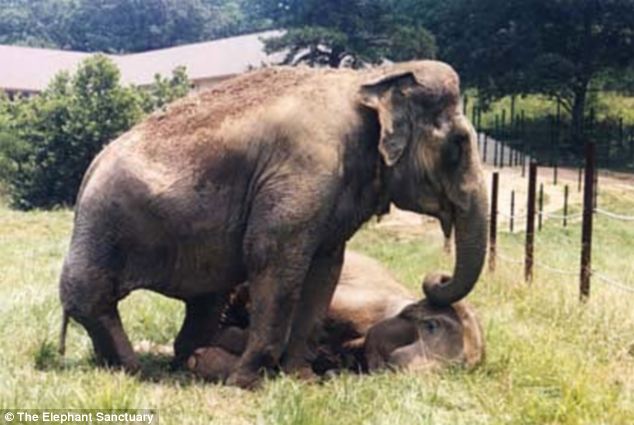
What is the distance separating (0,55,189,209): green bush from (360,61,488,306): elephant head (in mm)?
18872

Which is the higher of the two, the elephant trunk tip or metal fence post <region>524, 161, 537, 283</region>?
the elephant trunk tip

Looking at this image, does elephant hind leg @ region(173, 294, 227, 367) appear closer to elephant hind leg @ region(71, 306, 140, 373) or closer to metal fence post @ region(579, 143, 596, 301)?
elephant hind leg @ region(71, 306, 140, 373)

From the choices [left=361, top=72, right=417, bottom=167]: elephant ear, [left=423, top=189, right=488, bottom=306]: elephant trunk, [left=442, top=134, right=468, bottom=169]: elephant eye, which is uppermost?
[left=361, top=72, right=417, bottom=167]: elephant ear

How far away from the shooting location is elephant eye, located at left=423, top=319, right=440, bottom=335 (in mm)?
5109

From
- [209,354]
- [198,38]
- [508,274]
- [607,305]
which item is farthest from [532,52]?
[198,38]

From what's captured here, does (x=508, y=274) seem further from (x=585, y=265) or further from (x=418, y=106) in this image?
(x=418, y=106)

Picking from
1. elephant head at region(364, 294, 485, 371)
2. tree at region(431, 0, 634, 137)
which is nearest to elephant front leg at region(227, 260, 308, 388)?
elephant head at region(364, 294, 485, 371)

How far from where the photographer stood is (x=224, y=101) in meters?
5.33

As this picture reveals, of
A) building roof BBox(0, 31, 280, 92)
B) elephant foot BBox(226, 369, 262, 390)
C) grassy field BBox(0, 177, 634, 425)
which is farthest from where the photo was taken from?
building roof BBox(0, 31, 280, 92)

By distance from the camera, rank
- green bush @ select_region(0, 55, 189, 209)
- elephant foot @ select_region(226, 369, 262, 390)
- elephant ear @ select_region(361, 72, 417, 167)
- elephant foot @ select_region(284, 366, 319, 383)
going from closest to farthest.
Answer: elephant foot @ select_region(226, 369, 262, 390)
elephant ear @ select_region(361, 72, 417, 167)
elephant foot @ select_region(284, 366, 319, 383)
green bush @ select_region(0, 55, 189, 209)

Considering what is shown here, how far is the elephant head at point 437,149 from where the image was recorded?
5.05 metres

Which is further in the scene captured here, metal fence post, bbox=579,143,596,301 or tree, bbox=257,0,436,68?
tree, bbox=257,0,436,68

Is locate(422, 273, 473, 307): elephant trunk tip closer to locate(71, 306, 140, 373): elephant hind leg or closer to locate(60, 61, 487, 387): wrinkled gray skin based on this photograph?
locate(60, 61, 487, 387): wrinkled gray skin

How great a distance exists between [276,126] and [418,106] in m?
0.80
